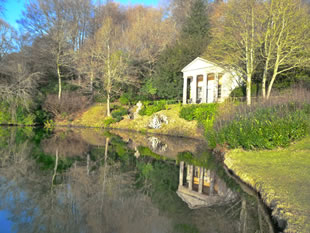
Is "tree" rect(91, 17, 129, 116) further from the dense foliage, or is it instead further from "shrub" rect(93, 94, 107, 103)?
the dense foliage

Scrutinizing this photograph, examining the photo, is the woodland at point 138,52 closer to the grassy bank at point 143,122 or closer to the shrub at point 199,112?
the grassy bank at point 143,122

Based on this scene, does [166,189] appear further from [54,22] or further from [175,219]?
[54,22]

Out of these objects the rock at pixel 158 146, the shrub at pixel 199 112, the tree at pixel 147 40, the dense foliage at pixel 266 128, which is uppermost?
the tree at pixel 147 40

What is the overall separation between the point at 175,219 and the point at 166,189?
2.31m

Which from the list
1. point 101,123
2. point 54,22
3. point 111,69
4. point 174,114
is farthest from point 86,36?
point 174,114

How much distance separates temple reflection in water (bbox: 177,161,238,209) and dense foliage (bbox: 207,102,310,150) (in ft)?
8.50

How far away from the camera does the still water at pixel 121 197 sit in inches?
211

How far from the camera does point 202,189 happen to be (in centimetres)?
815

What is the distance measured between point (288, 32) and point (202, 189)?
1607 cm

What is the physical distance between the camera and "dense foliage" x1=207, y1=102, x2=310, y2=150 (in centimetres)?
1085

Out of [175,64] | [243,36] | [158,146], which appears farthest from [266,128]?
[175,64]

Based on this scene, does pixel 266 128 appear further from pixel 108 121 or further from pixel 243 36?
pixel 108 121

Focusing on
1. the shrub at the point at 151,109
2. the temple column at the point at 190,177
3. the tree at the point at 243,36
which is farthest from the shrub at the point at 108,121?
the temple column at the point at 190,177

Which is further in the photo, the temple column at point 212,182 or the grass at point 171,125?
the grass at point 171,125
